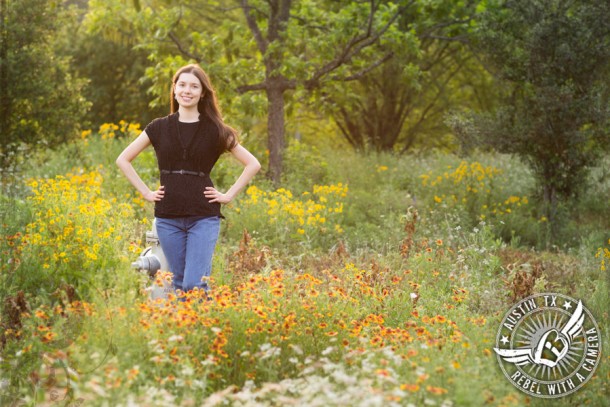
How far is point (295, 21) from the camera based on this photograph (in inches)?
454

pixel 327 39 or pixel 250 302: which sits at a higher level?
pixel 327 39

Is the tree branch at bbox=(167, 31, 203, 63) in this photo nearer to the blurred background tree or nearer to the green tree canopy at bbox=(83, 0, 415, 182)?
the green tree canopy at bbox=(83, 0, 415, 182)

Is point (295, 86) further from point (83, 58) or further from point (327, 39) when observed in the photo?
point (83, 58)

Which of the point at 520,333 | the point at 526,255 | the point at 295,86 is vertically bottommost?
the point at 526,255

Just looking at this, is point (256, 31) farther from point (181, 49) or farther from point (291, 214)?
point (291, 214)

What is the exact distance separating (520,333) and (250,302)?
1.65 m

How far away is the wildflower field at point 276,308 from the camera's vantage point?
341 cm

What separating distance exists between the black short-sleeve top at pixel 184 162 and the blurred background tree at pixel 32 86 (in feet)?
22.8

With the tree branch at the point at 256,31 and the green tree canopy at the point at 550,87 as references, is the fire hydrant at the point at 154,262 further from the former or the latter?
the tree branch at the point at 256,31

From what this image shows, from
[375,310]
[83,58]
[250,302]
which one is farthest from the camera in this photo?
[83,58]

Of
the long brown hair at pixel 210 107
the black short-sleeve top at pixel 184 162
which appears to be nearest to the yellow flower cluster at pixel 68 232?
the black short-sleeve top at pixel 184 162

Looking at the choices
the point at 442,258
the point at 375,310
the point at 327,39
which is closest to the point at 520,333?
the point at 375,310

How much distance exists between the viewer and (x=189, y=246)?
481cm

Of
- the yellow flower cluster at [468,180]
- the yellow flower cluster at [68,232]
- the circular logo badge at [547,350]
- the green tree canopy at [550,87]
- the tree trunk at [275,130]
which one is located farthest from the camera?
the tree trunk at [275,130]
